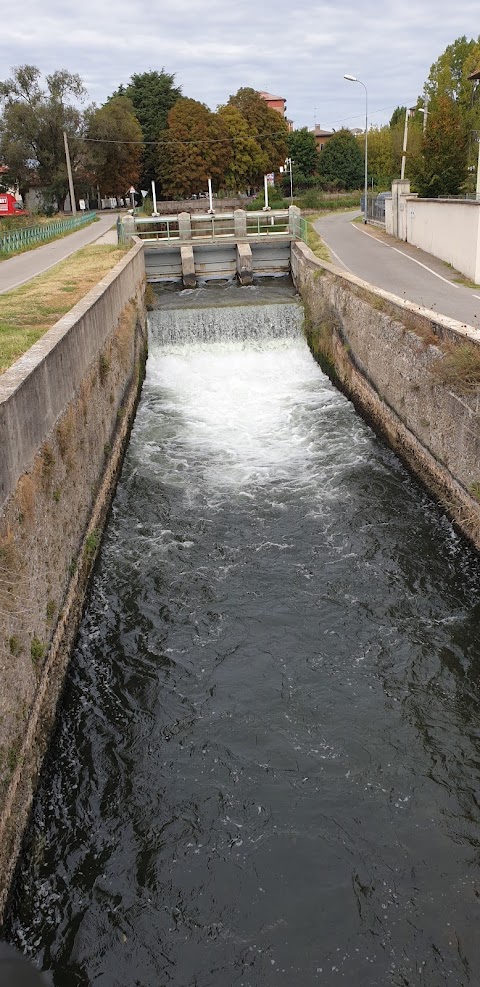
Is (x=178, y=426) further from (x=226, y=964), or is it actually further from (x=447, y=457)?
(x=226, y=964)

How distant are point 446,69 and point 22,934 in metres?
54.0

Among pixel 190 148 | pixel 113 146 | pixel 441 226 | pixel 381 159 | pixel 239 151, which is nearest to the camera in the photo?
pixel 441 226

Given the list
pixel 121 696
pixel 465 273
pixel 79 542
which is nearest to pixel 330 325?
pixel 465 273

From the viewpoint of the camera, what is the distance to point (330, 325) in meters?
17.9

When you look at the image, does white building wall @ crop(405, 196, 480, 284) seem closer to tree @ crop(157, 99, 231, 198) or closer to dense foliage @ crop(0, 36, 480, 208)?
dense foliage @ crop(0, 36, 480, 208)

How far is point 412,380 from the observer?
12.4m

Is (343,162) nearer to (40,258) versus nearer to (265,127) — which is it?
(265,127)

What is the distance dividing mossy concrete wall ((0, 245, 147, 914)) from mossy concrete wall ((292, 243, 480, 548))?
4.94 meters

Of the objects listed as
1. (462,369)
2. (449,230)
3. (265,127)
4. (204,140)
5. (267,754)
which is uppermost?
(265,127)

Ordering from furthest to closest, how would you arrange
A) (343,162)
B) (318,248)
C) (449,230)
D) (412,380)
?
(343,162) < (318,248) < (449,230) < (412,380)

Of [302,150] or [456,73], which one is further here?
[302,150]

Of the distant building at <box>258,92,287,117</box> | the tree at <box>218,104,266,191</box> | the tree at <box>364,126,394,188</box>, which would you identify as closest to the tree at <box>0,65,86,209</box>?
the tree at <box>218,104,266,191</box>

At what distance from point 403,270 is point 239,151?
49074 mm

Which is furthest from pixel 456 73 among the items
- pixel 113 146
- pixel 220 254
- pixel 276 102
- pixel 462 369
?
pixel 276 102
